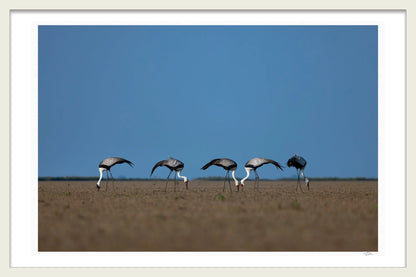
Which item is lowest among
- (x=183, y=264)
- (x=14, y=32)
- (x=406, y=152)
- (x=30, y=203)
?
(x=183, y=264)

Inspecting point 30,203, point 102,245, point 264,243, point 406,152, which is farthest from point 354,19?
point 30,203

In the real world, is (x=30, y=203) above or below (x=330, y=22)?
below

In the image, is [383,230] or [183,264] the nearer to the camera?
[183,264]

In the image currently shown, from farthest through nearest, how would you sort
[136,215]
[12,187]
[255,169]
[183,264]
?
[255,169]
[136,215]
[12,187]
[183,264]

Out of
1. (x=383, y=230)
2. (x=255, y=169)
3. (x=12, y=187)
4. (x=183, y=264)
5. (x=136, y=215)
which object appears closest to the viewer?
(x=183, y=264)

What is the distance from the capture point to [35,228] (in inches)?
514

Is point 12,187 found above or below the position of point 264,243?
above

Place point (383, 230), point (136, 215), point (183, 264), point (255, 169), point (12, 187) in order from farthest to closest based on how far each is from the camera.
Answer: point (255, 169) → point (136, 215) → point (12, 187) → point (383, 230) → point (183, 264)

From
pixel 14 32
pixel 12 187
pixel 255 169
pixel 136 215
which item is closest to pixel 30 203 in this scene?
pixel 12 187

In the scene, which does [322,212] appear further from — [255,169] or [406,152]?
[255,169]

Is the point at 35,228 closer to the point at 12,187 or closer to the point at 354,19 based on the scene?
the point at 12,187

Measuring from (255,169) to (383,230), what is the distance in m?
13.7

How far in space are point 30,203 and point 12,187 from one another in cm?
70

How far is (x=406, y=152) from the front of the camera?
45.4 feet
